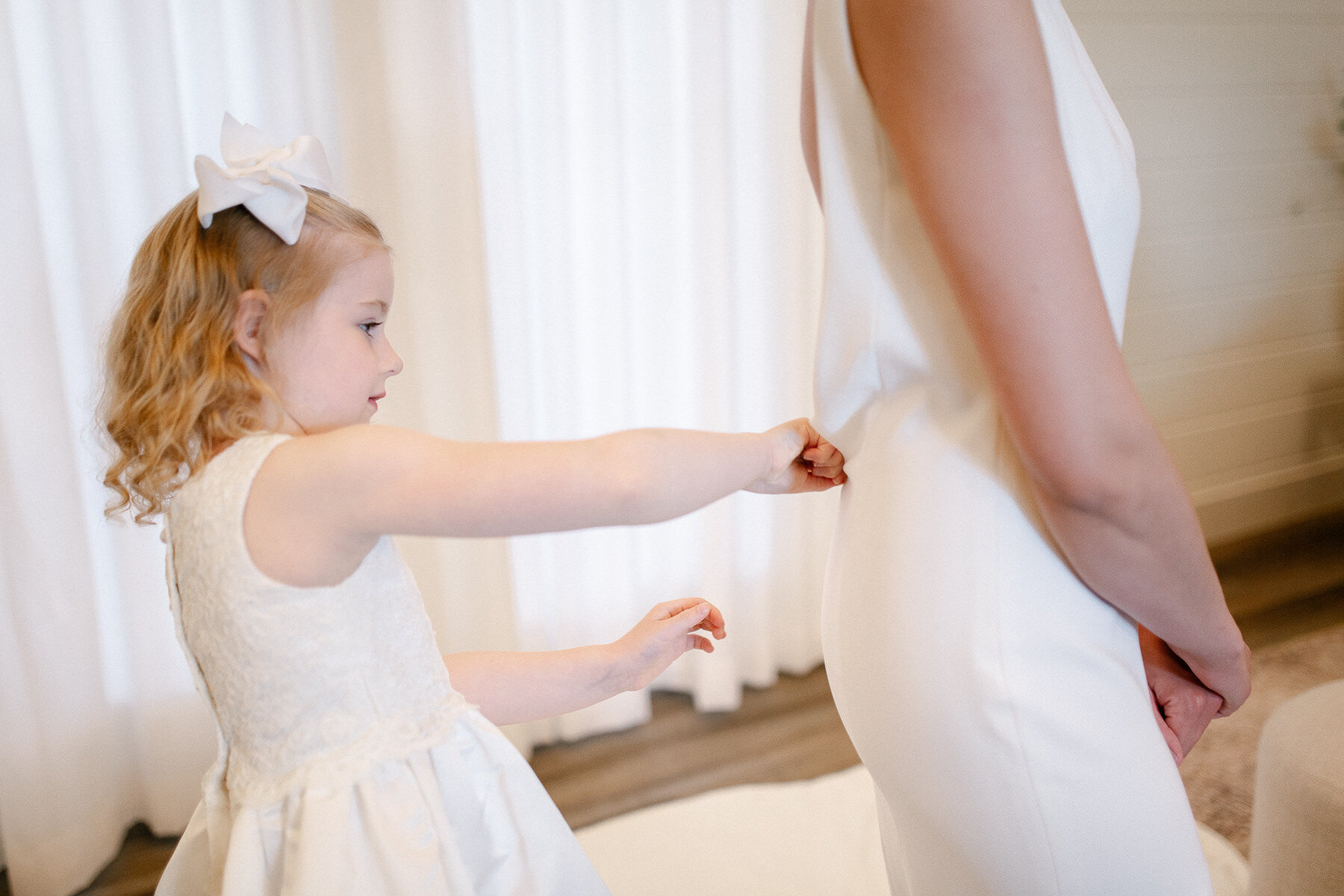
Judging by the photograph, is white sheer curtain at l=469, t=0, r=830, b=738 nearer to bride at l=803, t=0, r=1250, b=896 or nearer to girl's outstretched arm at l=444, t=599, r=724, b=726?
girl's outstretched arm at l=444, t=599, r=724, b=726

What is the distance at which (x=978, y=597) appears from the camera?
0.82m

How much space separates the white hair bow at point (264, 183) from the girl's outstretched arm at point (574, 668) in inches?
23.6

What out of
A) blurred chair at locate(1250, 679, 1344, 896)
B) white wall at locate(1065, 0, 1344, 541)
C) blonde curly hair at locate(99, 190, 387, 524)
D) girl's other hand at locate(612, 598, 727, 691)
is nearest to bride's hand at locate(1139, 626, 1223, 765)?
girl's other hand at locate(612, 598, 727, 691)

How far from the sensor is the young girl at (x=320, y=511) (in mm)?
924

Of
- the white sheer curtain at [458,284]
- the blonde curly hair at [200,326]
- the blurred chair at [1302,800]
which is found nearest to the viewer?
the blonde curly hair at [200,326]

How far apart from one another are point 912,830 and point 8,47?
219 centimetres

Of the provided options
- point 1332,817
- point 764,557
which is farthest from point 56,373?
point 1332,817

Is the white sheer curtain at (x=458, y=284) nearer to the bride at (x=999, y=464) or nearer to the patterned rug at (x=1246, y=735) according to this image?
the patterned rug at (x=1246, y=735)

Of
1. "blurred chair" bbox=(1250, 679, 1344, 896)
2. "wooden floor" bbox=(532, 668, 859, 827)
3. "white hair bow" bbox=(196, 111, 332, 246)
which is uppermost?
"white hair bow" bbox=(196, 111, 332, 246)

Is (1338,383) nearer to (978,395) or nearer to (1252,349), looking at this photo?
(1252,349)

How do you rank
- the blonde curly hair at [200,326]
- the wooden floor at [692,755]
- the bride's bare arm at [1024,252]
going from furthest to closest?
the wooden floor at [692,755] < the blonde curly hair at [200,326] < the bride's bare arm at [1024,252]

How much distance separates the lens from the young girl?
0.92 metres

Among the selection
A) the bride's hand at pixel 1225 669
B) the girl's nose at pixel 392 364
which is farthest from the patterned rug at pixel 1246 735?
the girl's nose at pixel 392 364

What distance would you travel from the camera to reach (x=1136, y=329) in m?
3.55
